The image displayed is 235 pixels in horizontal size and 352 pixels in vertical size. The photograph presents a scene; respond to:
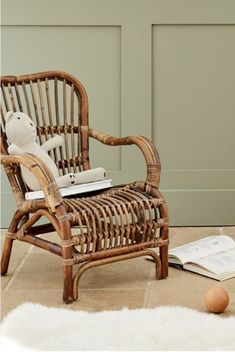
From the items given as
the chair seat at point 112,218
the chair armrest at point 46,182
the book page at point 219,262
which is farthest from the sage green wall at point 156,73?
the chair armrest at point 46,182

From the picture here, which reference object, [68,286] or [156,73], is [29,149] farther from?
[156,73]

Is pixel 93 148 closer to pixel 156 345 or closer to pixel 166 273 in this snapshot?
pixel 166 273

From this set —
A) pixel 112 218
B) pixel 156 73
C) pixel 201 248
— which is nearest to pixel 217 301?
pixel 112 218

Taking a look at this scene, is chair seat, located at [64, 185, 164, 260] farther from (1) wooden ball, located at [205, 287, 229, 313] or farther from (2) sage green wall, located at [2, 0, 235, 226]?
(2) sage green wall, located at [2, 0, 235, 226]

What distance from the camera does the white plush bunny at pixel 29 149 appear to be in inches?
123

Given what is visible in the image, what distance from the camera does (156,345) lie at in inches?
94.2

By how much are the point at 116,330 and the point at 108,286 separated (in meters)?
0.59

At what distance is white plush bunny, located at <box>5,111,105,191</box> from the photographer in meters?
3.11

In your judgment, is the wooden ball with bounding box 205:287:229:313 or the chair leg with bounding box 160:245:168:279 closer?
the wooden ball with bounding box 205:287:229:313

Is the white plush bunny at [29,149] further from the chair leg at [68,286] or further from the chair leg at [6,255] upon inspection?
the chair leg at [68,286]

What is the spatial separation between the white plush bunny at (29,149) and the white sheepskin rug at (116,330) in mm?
585

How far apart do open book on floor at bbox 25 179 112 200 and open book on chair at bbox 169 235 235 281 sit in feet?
1.47

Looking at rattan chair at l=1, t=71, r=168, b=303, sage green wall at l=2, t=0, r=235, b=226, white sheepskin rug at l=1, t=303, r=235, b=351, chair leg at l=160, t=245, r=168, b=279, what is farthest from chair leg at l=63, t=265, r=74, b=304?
sage green wall at l=2, t=0, r=235, b=226

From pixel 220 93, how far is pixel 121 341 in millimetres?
1959
